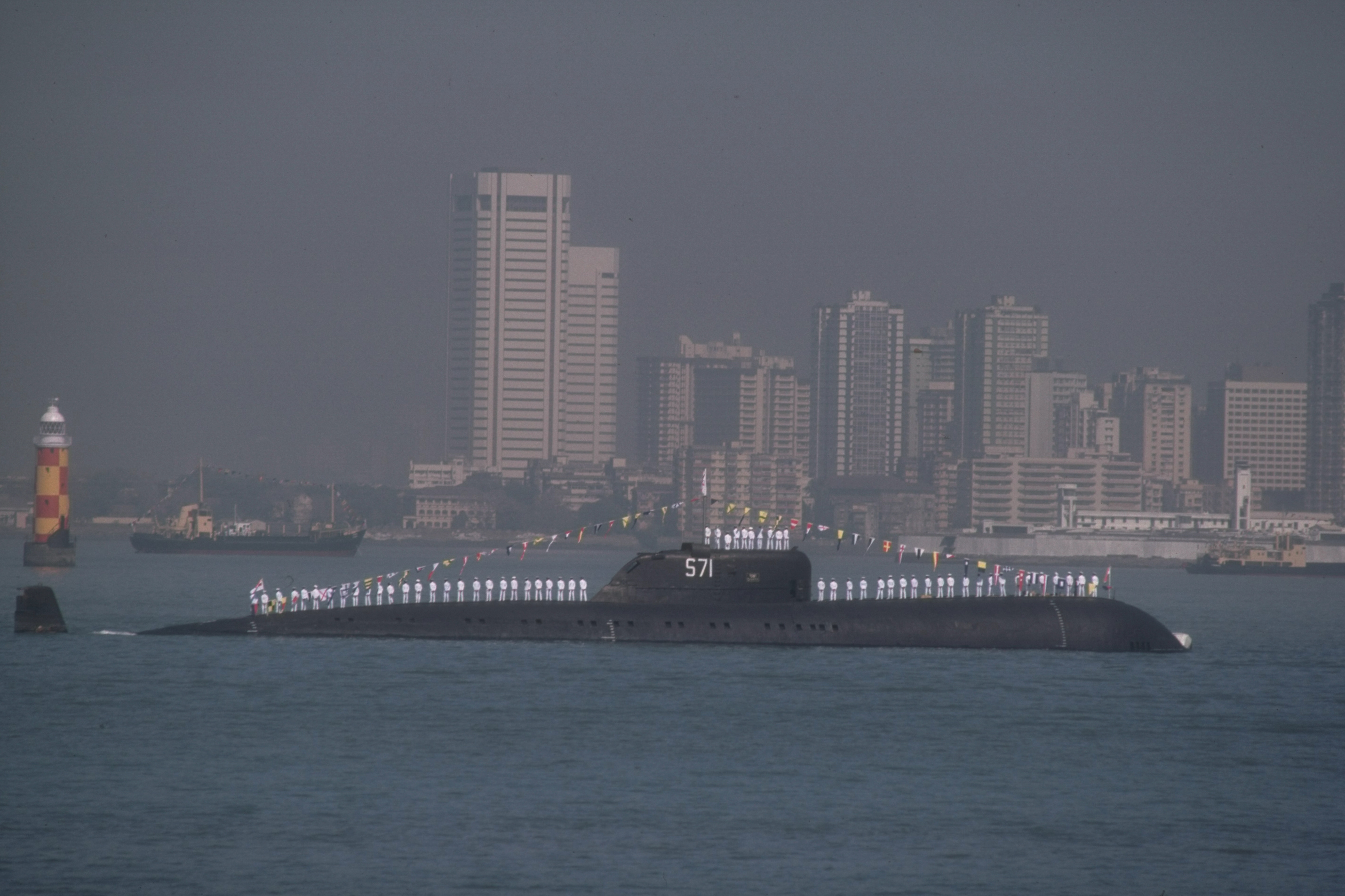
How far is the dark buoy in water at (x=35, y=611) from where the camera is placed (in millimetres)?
53594

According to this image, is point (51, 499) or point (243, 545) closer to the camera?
point (51, 499)

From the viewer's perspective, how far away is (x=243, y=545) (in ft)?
583

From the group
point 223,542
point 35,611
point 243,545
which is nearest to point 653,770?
point 35,611

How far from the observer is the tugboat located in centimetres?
17525

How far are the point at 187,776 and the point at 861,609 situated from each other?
23426 millimetres

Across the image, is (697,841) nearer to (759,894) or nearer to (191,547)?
(759,894)

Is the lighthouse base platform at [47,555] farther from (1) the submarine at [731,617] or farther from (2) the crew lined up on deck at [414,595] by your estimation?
(1) the submarine at [731,617]

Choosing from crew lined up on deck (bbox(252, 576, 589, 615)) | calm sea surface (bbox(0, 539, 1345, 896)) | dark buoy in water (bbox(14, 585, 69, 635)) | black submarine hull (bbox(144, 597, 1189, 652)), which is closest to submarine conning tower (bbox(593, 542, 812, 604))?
black submarine hull (bbox(144, 597, 1189, 652))

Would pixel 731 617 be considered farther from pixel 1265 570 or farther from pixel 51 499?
pixel 1265 570

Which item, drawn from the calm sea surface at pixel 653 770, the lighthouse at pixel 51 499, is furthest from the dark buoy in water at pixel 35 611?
the lighthouse at pixel 51 499

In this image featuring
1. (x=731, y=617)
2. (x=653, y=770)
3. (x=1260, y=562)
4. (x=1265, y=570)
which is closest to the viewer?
(x=653, y=770)

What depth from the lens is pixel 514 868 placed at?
82.7 ft

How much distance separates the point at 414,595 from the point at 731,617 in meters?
56.3

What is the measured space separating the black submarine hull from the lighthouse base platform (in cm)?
6725
